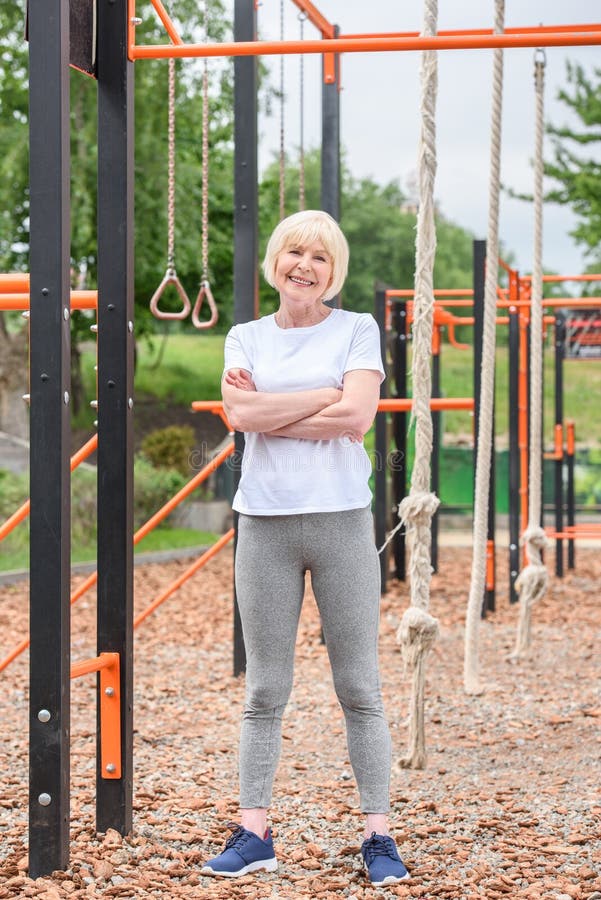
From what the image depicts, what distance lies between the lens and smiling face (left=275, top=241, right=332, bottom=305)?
2.51 meters

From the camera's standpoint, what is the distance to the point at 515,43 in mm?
2625

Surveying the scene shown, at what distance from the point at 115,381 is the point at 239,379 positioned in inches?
17.5

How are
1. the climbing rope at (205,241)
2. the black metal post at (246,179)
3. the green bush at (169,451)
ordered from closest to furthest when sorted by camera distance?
the climbing rope at (205,241), the black metal post at (246,179), the green bush at (169,451)

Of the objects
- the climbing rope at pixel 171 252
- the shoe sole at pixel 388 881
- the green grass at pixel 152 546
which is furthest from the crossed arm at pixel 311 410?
the green grass at pixel 152 546

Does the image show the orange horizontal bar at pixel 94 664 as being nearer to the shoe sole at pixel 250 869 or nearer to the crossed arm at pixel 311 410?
the shoe sole at pixel 250 869

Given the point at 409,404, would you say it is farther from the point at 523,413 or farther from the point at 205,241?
the point at 523,413

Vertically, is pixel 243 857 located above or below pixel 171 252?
below

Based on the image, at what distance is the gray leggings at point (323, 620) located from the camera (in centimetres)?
247

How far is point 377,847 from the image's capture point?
2.55m

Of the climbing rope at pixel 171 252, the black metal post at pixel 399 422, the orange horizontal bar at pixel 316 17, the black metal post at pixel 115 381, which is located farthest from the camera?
the black metal post at pixel 399 422

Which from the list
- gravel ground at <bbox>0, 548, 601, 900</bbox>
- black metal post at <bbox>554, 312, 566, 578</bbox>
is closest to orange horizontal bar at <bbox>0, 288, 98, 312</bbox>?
gravel ground at <bbox>0, 548, 601, 900</bbox>

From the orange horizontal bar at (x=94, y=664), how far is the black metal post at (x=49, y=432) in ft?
0.37

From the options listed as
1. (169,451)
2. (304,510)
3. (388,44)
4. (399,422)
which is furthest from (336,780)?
(169,451)

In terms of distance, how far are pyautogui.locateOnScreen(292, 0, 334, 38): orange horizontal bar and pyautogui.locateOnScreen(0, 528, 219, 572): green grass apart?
494 cm
